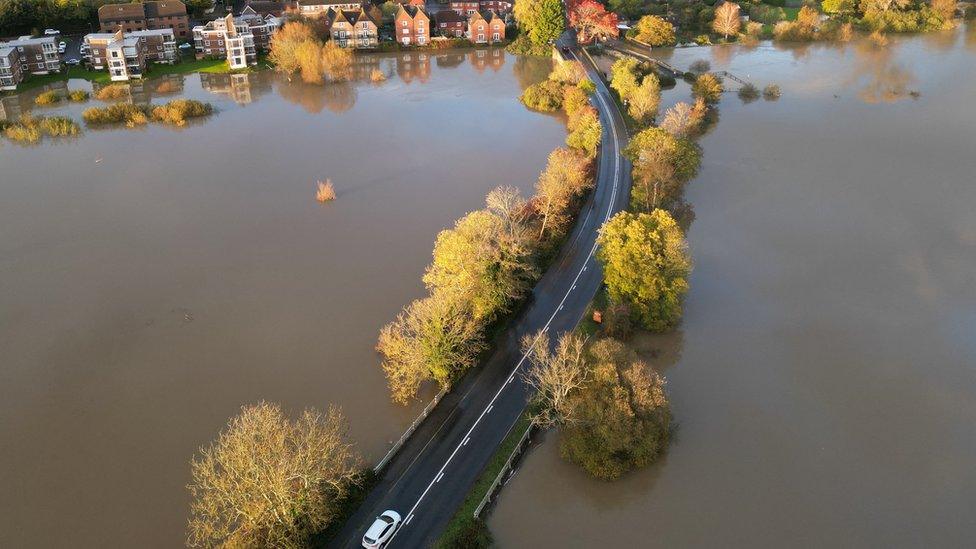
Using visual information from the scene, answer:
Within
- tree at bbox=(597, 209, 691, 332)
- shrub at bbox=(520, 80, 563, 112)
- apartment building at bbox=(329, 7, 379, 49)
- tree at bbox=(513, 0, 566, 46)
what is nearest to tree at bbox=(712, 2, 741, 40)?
tree at bbox=(513, 0, 566, 46)

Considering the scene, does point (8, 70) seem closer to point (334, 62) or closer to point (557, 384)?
point (334, 62)

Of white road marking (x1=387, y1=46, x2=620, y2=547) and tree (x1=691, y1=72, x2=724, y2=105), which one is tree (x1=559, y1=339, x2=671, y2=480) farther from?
tree (x1=691, y1=72, x2=724, y2=105)

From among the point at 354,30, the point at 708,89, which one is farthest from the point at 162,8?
the point at 708,89

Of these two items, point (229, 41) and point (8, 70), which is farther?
point (229, 41)

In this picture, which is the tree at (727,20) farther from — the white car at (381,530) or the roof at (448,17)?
the white car at (381,530)

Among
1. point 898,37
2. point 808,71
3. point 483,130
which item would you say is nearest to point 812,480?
point 483,130

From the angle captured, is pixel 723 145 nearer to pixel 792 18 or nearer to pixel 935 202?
pixel 935 202
